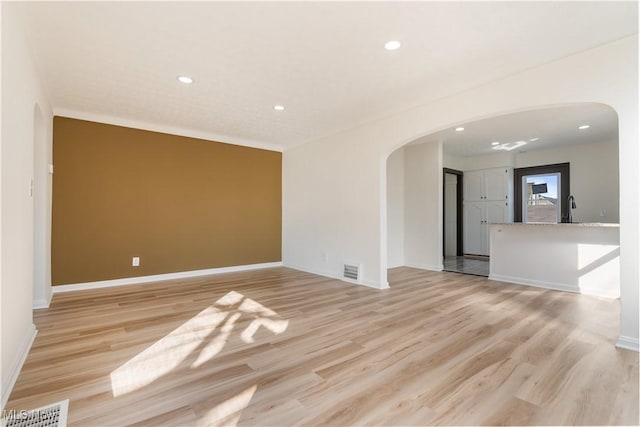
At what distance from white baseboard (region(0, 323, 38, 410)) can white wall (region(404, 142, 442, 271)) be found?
5.65 m

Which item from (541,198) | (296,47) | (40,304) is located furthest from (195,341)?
(541,198)

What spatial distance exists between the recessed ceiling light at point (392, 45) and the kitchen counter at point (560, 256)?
3569 mm

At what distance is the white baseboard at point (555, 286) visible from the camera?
3.90 metres

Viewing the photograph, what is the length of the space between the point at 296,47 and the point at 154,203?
142 inches

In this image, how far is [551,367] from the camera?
6.79 ft

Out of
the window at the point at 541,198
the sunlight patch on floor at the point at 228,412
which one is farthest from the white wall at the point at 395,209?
the sunlight patch on floor at the point at 228,412

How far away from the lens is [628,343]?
236 cm

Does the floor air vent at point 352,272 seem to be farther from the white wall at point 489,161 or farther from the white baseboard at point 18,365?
the white wall at point 489,161

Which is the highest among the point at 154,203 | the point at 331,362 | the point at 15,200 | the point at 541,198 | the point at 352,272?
the point at 541,198

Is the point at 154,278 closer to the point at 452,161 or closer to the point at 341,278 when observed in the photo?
the point at 341,278

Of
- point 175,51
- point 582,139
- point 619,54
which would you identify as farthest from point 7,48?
point 582,139

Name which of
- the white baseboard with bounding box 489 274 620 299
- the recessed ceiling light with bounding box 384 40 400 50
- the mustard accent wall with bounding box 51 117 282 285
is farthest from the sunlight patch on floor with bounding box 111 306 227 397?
the white baseboard with bounding box 489 274 620 299

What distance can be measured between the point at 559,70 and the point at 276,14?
2.57m

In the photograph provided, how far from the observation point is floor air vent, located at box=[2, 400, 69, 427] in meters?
1.49
